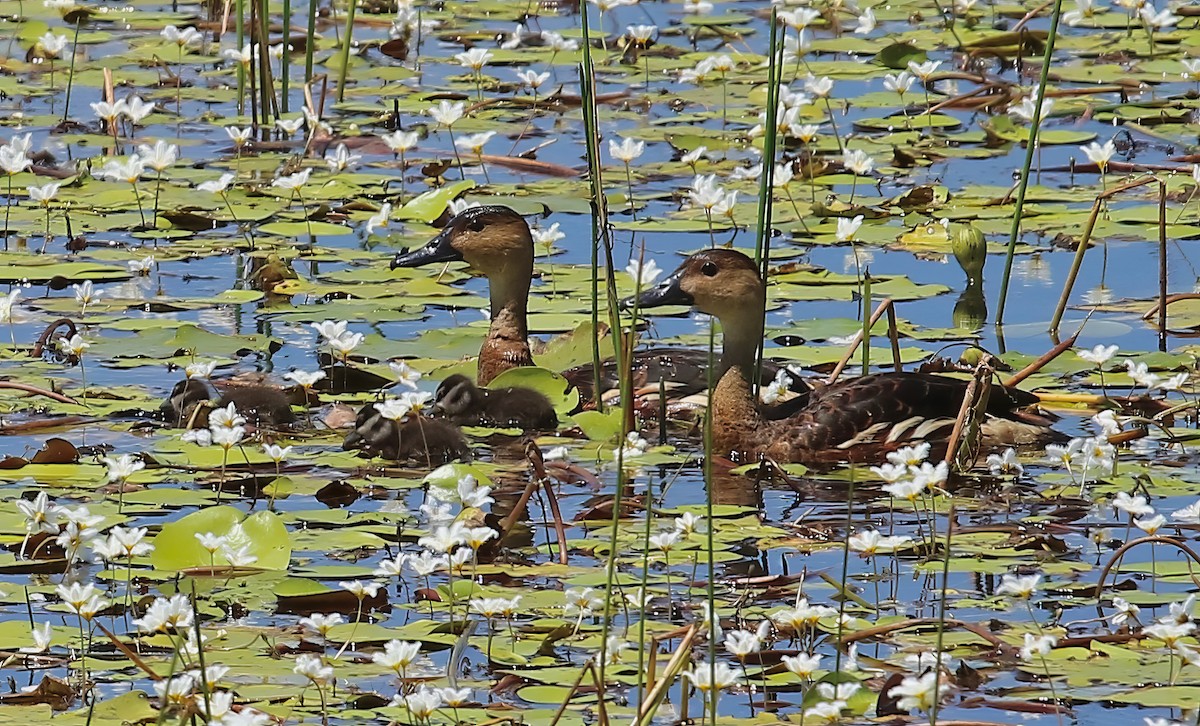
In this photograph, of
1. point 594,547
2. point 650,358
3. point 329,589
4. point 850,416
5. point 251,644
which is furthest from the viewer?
point 650,358

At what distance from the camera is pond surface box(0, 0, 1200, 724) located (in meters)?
4.76

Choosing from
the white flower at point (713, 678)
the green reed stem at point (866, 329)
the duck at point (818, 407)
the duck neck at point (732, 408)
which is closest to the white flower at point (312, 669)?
the white flower at point (713, 678)

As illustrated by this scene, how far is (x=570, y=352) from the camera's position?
806 centimetres

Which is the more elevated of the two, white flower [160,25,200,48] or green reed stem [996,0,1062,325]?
green reed stem [996,0,1062,325]

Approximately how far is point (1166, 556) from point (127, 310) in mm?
4243

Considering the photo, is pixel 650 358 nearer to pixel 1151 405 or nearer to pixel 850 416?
pixel 850 416

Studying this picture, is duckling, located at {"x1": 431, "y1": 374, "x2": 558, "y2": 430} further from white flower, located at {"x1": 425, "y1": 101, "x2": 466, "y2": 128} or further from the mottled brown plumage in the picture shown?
white flower, located at {"x1": 425, "y1": 101, "x2": 466, "y2": 128}

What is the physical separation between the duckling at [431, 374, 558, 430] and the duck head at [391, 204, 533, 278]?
0.94m

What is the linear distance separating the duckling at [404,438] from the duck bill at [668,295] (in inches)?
44.0

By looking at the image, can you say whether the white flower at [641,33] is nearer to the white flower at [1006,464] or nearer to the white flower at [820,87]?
the white flower at [820,87]

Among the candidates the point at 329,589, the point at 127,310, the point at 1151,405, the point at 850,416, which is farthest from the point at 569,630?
the point at 127,310

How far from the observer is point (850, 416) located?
6988 mm

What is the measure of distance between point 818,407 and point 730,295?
0.53 meters

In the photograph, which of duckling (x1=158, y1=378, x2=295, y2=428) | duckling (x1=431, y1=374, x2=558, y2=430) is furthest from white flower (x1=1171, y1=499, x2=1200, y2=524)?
duckling (x1=158, y1=378, x2=295, y2=428)
